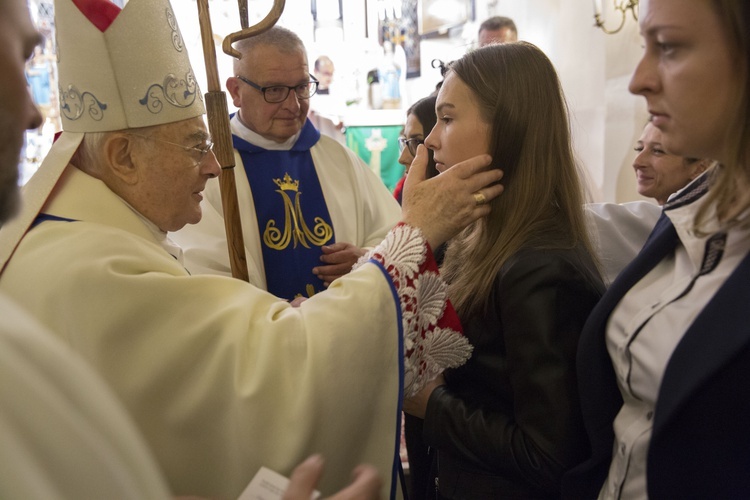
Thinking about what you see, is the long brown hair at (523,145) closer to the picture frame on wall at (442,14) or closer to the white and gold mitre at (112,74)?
the white and gold mitre at (112,74)

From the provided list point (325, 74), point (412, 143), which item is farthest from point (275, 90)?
point (325, 74)

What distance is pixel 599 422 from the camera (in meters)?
1.43

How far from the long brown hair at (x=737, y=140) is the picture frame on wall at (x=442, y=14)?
6071 mm

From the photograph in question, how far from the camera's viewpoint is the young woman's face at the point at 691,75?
1126 mm

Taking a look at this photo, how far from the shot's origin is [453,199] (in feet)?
5.63

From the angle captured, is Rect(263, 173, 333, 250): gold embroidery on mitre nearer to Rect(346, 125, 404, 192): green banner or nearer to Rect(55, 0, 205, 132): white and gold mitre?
Rect(55, 0, 205, 132): white and gold mitre

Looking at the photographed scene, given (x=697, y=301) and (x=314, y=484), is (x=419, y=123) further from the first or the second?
(x=314, y=484)

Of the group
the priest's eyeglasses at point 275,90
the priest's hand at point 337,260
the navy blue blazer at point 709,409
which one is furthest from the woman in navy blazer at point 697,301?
the priest's eyeglasses at point 275,90

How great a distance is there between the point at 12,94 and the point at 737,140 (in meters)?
1.08

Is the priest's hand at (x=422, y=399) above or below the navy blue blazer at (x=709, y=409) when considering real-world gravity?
below

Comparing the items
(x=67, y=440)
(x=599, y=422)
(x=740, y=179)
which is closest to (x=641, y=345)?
(x=599, y=422)

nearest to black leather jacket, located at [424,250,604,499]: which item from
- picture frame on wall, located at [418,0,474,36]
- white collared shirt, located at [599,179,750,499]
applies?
white collared shirt, located at [599,179,750,499]

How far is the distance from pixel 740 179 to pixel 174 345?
1166 mm

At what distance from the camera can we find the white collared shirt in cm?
122
